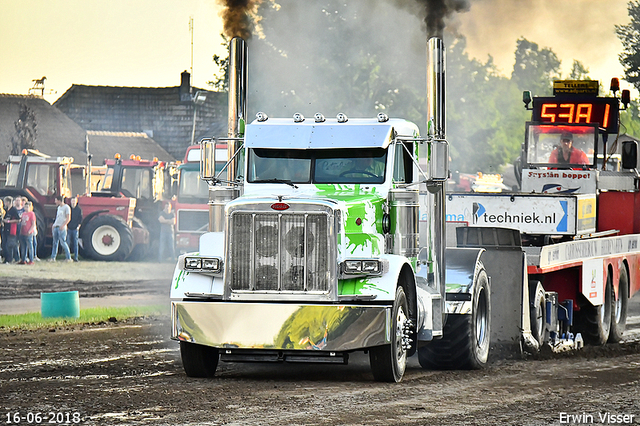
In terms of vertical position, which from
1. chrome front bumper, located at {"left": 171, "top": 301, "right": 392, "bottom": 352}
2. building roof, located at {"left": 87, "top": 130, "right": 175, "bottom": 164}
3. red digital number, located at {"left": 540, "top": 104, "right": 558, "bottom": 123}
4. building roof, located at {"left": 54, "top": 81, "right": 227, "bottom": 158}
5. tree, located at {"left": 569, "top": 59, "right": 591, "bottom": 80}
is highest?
tree, located at {"left": 569, "top": 59, "right": 591, "bottom": 80}

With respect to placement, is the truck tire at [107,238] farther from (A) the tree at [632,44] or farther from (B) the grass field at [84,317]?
(A) the tree at [632,44]

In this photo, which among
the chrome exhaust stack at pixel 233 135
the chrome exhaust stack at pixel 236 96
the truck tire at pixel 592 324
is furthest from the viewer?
the truck tire at pixel 592 324

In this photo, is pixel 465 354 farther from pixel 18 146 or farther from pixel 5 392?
pixel 18 146

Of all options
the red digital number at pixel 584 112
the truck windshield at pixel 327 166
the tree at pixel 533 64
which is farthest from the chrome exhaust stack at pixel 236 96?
the tree at pixel 533 64

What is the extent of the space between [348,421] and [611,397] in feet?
9.45

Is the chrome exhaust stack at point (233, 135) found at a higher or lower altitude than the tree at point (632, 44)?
lower

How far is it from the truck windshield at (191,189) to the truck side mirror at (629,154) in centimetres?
1458

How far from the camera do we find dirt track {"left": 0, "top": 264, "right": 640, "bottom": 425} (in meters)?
8.79

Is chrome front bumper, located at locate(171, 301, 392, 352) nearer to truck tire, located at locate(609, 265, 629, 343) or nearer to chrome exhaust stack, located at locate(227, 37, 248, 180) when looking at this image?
chrome exhaust stack, located at locate(227, 37, 248, 180)

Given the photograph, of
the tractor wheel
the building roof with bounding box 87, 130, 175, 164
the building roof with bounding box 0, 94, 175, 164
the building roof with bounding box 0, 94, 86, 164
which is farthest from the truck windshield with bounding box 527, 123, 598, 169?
the building roof with bounding box 87, 130, 175, 164

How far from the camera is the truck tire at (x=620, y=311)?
16.9 meters

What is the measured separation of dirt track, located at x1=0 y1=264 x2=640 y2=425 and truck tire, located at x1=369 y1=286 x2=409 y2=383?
0.50 feet

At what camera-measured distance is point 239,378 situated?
11234 mm

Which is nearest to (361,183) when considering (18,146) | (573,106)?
(573,106)
